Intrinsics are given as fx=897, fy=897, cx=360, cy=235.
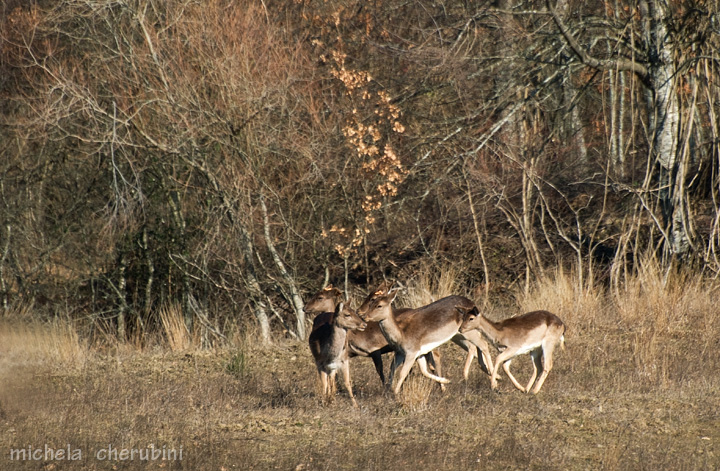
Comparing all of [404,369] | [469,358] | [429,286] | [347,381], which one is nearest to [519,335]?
[469,358]

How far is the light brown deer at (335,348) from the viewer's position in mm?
9633

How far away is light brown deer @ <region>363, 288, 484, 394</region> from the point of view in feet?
32.3

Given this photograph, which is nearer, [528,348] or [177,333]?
[528,348]

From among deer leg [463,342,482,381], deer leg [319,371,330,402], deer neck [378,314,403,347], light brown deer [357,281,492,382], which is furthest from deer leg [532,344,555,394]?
deer leg [319,371,330,402]

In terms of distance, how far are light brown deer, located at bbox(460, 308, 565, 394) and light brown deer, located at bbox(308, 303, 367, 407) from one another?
1346mm

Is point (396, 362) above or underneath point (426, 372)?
above

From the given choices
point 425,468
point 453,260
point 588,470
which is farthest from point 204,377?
point 453,260

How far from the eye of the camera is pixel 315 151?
634 inches

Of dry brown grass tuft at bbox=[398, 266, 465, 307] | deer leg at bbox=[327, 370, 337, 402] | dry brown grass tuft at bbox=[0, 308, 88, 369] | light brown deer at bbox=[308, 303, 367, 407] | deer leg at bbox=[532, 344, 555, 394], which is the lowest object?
dry brown grass tuft at bbox=[398, 266, 465, 307]

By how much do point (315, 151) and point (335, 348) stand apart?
6.89 metres

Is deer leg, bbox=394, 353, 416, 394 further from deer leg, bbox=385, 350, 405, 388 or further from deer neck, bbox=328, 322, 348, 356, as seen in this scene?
deer neck, bbox=328, 322, 348, 356

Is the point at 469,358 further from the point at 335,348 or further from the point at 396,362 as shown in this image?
the point at 335,348

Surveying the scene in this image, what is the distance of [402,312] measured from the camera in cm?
1094

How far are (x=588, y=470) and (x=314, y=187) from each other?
32.7 ft
